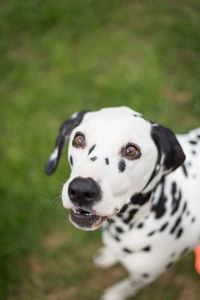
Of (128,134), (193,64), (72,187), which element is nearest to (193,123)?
(193,64)

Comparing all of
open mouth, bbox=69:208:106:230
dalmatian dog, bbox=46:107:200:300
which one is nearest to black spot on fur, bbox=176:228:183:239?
dalmatian dog, bbox=46:107:200:300

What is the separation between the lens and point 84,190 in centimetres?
195

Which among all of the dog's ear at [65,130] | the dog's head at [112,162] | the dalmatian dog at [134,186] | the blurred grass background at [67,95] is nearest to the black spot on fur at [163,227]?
the dalmatian dog at [134,186]

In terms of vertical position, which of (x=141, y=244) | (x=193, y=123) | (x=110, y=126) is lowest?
(x=193, y=123)

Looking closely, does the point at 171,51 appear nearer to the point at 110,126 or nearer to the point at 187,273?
the point at 187,273

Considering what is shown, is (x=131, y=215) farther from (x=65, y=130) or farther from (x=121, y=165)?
(x=65, y=130)

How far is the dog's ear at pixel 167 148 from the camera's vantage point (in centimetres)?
233

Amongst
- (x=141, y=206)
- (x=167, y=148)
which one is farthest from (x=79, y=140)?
(x=141, y=206)

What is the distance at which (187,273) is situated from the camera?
3889 mm

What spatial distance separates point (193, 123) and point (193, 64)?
1.10 meters

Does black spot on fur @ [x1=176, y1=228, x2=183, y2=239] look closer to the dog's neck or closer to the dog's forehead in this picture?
the dog's neck

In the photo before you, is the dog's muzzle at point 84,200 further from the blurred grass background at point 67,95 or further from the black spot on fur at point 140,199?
the blurred grass background at point 67,95

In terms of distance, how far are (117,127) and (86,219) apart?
618 mm

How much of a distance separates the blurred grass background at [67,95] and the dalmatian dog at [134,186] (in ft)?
3.30
